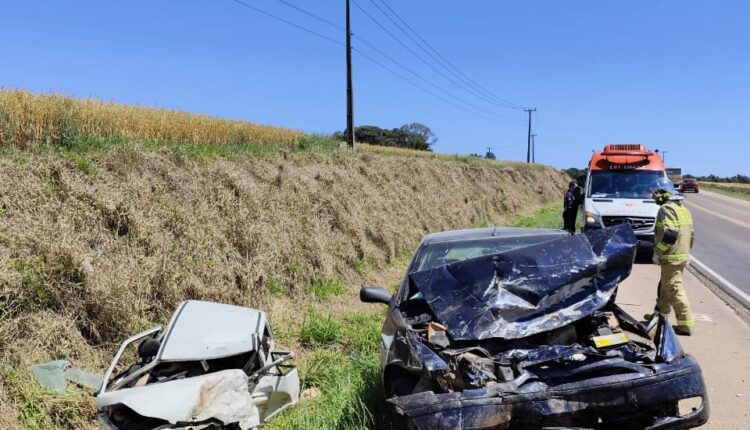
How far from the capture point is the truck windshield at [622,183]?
1334cm

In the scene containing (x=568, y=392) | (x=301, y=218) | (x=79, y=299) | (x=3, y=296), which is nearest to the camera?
(x=568, y=392)

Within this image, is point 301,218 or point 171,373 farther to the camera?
point 301,218

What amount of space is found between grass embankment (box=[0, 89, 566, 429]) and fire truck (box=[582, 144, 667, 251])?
4.90 meters

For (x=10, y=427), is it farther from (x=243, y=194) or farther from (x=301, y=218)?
(x=301, y=218)

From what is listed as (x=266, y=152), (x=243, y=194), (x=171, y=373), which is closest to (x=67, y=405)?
(x=171, y=373)

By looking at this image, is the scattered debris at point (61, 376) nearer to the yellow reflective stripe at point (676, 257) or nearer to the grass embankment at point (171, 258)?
the grass embankment at point (171, 258)

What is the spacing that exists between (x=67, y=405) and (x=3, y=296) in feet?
3.80

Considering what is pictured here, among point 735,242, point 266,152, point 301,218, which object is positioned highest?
point 266,152

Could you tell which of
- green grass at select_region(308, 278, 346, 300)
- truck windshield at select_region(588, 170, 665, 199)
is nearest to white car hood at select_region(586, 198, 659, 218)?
truck windshield at select_region(588, 170, 665, 199)

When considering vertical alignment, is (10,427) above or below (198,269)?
below

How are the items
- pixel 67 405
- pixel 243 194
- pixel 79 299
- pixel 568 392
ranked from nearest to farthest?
pixel 568 392 → pixel 67 405 → pixel 79 299 → pixel 243 194

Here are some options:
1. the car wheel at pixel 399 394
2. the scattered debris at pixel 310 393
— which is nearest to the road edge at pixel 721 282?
the scattered debris at pixel 310 393

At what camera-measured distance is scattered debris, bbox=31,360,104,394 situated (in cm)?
460

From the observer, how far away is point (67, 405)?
4523mm
